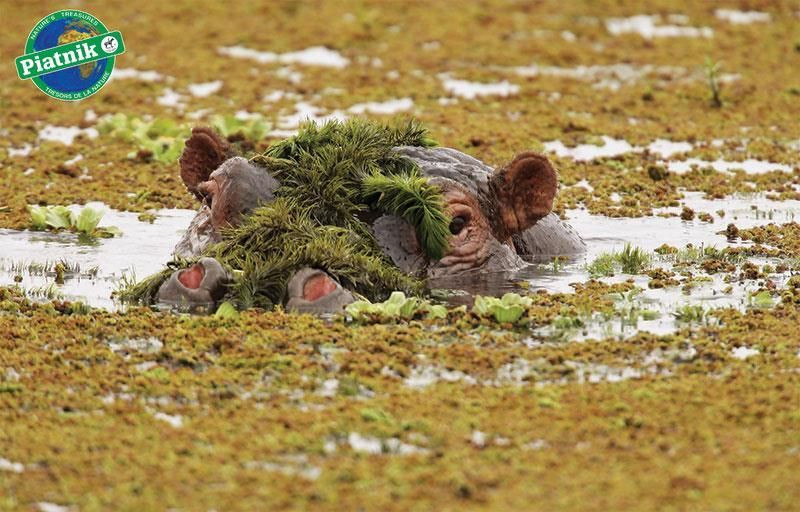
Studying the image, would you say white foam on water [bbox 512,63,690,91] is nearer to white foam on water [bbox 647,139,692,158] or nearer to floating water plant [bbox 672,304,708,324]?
Result: white foam on water [bbox 647,139,692,158]

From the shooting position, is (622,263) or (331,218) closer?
(331,218)

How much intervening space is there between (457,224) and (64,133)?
946cm

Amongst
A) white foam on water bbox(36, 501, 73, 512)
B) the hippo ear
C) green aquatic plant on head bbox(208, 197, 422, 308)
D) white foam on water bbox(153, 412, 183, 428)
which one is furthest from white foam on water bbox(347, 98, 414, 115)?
white foam on water bbox(36, 501, 73, 512)

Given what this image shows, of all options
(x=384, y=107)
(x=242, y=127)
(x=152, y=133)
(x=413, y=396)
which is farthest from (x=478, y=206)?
(x=384, y=107)

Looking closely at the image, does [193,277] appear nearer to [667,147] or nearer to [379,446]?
[379,446]

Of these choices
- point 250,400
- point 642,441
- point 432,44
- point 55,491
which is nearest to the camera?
point 55,491

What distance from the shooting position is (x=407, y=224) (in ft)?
36.1

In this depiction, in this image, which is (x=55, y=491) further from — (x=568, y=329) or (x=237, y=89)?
(x=237, y=89)

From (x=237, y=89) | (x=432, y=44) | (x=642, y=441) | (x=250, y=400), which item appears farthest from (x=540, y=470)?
(x=432, y=44)

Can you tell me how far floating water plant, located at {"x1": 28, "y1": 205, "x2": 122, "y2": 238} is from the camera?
45.4ft

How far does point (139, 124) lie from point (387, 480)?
12.4 m

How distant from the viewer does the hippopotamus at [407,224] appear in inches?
403

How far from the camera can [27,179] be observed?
16.5 m

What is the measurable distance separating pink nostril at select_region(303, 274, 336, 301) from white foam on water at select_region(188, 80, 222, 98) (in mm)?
12282
